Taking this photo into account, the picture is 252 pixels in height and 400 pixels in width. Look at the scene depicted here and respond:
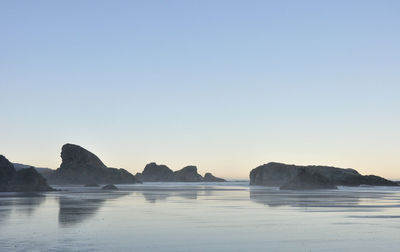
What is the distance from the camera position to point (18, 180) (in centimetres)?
8488

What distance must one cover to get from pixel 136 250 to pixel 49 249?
132 inches

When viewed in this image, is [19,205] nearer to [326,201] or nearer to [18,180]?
[326,201]

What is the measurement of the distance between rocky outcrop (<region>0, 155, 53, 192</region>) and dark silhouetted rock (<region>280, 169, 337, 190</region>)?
57750 millimetres

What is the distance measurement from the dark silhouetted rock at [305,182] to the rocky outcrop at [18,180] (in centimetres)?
5775

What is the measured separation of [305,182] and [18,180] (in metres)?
67.2

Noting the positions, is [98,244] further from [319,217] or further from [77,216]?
[319,217]

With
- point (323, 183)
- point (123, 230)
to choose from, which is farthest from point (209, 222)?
point (323, 183)

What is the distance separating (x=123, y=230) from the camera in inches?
990

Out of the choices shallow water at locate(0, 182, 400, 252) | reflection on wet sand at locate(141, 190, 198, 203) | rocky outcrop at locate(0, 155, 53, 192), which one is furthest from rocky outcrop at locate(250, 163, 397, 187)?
shallow water at locate(0, 182, 400, 252)

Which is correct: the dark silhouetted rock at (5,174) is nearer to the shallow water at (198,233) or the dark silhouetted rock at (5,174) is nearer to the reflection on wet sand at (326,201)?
the reflection on wet sand at (326,201)

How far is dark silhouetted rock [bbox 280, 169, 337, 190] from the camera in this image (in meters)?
115

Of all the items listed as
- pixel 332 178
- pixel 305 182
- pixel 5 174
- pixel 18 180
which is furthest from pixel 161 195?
pixel 332 178

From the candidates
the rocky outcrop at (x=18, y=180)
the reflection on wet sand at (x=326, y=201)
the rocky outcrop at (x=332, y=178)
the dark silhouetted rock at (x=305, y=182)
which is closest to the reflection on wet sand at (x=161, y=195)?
the reflection on wet sand at (x=326, y=201)

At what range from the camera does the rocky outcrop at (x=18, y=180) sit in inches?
3253
